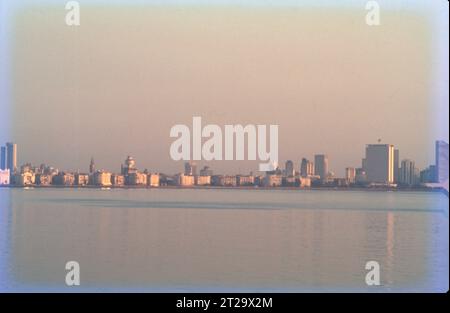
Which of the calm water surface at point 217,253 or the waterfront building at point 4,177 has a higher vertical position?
the waterfront building at point 4,177

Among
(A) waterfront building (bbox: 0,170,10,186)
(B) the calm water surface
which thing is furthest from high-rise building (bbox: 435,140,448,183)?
(A) waterfront building (bbox: 0,170,10,186)

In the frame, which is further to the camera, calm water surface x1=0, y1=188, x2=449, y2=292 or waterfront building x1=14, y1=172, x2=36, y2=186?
waterfront building x1=14, y1=172, x2=36, y2=186

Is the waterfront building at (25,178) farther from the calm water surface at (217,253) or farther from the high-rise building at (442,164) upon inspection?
the high-rise building at (442,164)

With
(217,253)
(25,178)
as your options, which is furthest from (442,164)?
(25,178)

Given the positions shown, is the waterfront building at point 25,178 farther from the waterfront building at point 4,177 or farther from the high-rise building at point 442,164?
the high-rise building at point 442,164

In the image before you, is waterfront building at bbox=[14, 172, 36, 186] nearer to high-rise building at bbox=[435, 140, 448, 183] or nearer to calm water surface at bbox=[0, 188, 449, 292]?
calm water surface at bbox=[0, 188, 449, 292]

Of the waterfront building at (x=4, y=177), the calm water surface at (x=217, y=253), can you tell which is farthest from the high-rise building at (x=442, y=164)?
the waterfront building at (x=4, y=177)

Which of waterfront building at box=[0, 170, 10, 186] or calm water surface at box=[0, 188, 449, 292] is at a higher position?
waterfront building at box=[0, 170, 10, 186]

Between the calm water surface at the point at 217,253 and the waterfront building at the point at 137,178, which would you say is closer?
the calm water surface at the point at 217,253
